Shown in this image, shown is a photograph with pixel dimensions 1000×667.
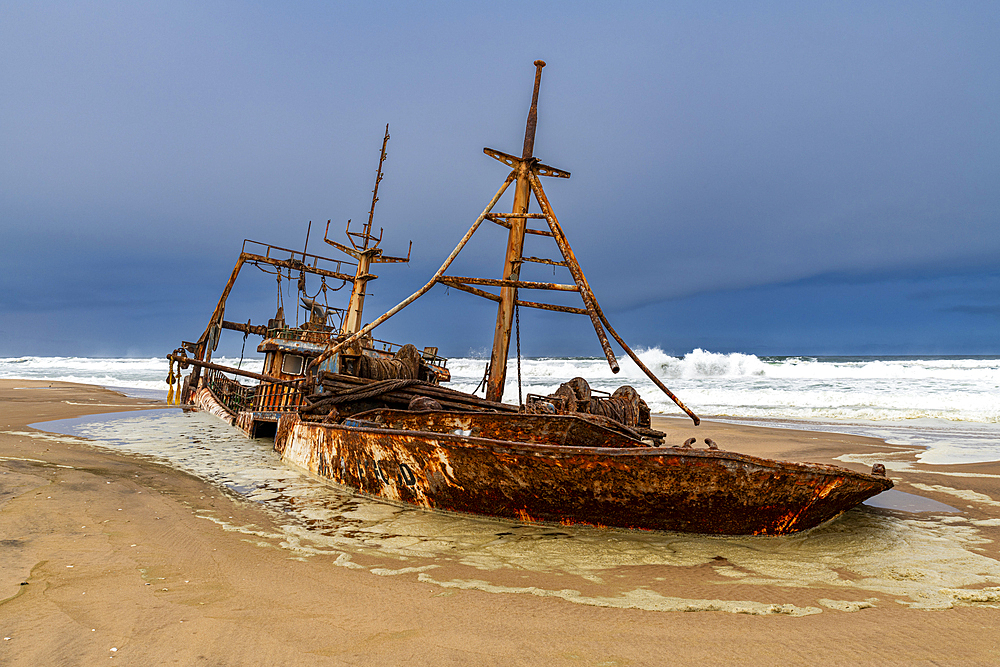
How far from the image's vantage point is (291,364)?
14.9m

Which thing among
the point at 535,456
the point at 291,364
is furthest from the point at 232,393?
the point at 535,456

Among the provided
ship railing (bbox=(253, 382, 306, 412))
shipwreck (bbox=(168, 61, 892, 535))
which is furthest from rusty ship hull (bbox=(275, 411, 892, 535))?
ship railing (bbox=(253, 382, 306, 412))

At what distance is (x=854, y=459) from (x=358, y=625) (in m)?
9.84

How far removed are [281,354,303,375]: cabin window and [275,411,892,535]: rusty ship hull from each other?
10.4 meters

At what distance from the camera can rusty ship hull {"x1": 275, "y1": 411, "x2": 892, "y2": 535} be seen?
12.3 feet

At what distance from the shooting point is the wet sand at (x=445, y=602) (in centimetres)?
243

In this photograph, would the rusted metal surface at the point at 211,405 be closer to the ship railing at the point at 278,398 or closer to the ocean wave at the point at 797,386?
the ship railing at the point at 278,398

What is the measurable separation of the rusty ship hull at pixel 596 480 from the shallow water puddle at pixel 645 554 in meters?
Answer: 0.16

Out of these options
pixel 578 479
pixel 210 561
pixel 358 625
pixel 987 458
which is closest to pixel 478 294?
pixel 578 479

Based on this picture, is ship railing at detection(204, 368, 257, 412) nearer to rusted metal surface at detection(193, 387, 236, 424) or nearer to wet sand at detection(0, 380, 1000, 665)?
rusted metal surface at detection(193, 387, 236, 424)

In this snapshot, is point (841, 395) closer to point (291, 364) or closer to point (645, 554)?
point (291, 364)

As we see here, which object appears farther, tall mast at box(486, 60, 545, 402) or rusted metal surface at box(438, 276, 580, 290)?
tall mast at box(486, 60, 545, 402)

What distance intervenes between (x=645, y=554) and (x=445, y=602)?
161 centimetres

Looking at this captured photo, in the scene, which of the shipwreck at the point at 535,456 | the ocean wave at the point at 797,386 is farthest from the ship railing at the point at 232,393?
the ocean wave at the point at 797,386
